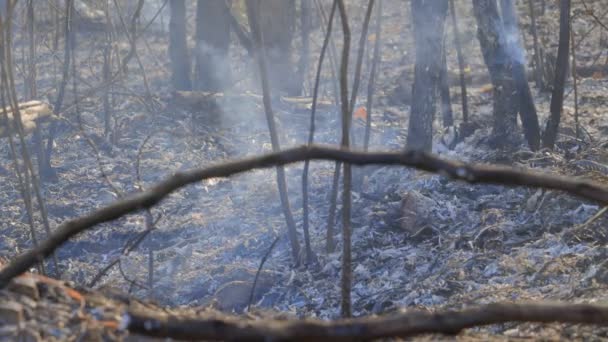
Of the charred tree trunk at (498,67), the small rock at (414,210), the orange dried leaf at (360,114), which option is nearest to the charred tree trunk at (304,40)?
the orange dried leaf at (360,114)

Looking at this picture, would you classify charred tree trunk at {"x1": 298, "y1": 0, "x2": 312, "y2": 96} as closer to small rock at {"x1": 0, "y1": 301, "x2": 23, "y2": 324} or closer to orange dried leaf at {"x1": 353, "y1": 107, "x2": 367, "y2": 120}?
orange dried leaf at {"x1": 353, "y1": 107, "x2": 367, "y2": 120}

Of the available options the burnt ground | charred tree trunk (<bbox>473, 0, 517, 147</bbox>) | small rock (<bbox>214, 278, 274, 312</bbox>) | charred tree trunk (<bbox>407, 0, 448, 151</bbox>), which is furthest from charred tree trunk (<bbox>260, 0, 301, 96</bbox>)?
small rock (<bbox>214, 278, 274, 312</bbox>)

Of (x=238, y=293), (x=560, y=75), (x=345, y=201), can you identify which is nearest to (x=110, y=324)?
(x=345, y=201)

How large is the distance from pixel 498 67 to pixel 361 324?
453 centimetres

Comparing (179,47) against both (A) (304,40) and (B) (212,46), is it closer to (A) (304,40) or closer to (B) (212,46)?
(B) (212,46)

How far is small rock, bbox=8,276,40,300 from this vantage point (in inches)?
85.4

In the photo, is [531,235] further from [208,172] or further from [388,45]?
[388,45]

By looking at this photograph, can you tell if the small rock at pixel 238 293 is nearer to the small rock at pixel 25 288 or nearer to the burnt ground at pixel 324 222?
the burnt ground at pixel 324 222

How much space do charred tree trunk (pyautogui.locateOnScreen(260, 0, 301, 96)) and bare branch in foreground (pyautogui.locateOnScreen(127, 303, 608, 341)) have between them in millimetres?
7059

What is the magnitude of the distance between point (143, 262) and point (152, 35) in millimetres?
7357

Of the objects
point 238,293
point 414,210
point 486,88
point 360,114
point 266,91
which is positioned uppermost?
point 266,91

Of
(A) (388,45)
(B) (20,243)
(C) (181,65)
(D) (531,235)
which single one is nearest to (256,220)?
(B) (20,243)

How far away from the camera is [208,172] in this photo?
2041 mm

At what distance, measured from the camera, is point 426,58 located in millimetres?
5934
